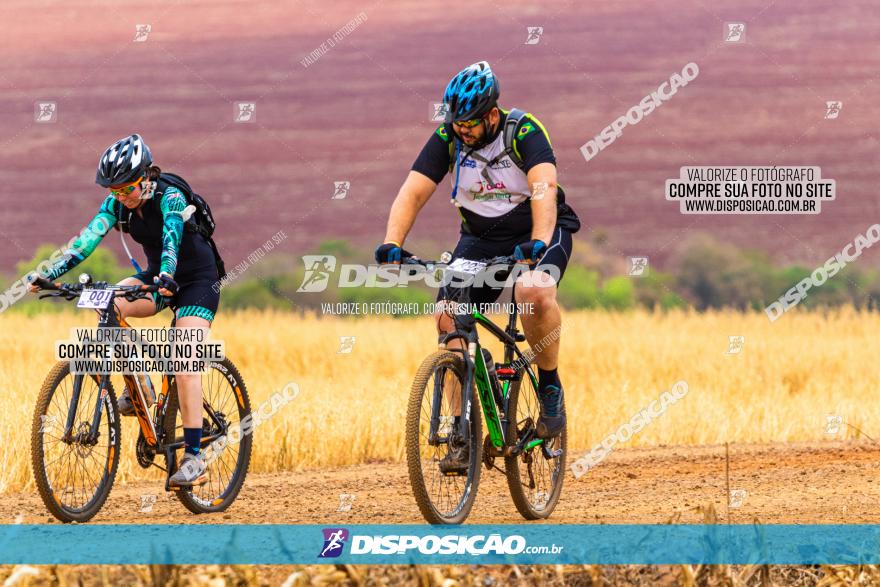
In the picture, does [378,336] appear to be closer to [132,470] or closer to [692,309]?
[692,309]

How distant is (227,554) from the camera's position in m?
7.36

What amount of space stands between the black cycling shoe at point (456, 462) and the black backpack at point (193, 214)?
2.18 meters

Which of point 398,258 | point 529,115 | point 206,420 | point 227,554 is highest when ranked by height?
point 529,115

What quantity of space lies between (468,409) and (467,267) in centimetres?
84

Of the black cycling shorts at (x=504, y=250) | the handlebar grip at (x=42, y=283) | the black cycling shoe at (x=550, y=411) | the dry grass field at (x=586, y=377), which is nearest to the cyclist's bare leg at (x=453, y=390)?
the black cycling shorts at (x=504, y=250)

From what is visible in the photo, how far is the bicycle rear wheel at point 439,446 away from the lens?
7.77 meters

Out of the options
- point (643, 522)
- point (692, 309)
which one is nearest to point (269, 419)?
point (643, 522)

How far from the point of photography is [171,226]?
343 inches

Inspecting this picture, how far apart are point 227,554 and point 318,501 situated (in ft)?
8.62

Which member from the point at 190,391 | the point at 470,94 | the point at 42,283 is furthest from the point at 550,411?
the point at 42,283

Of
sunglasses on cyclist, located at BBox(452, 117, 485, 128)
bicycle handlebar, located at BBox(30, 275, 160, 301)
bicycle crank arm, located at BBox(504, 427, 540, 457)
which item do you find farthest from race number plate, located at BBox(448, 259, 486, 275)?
bicycle handlebar, located at BBox(30, 275, 160, 301)

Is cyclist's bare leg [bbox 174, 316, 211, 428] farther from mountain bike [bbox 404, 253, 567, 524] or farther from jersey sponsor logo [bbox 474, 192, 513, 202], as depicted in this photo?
jersey sponsor logo [bbox 474, 192, 513, 202]

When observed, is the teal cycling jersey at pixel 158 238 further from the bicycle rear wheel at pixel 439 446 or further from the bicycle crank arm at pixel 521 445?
the bicycle crank arm at pixel 521 445

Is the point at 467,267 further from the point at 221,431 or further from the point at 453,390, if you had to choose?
the point at 221,431
